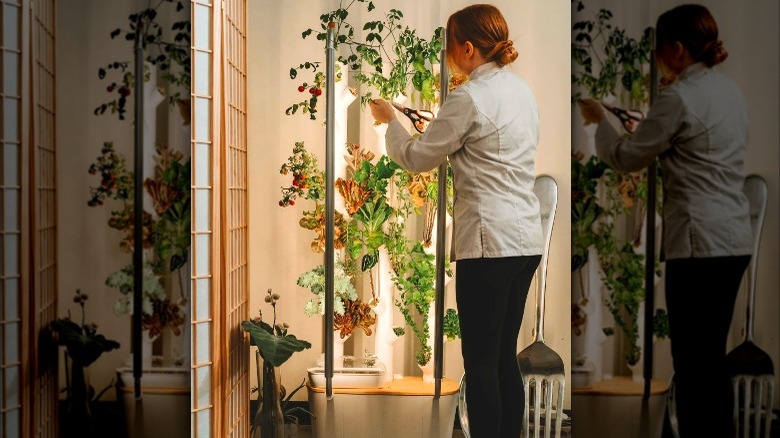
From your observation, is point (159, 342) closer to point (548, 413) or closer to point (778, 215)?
point (548, 413)

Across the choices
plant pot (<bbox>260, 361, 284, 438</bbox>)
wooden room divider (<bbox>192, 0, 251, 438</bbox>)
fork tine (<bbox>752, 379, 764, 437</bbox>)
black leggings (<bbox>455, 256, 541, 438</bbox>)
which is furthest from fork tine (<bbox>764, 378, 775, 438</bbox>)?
wooden room divider (<bbox>192, 0, 251, 438</bbox>)

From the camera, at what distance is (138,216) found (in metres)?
1.91

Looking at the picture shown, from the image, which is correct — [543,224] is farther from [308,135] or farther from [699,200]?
[308,135]

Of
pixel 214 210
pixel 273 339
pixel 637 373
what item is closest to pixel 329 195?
pixel 214 210

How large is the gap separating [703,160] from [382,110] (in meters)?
0.76

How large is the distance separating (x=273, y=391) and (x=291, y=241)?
38 cm

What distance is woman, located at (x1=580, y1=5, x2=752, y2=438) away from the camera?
1651 mm

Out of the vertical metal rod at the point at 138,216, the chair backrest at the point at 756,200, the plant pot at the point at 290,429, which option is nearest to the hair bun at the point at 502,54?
the chair backrest at the point at 756,200

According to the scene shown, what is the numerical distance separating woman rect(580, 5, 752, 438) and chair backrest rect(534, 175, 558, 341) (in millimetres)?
221

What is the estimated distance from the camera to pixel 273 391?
1924mm

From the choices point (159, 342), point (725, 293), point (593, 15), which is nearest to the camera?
point (725, 293)

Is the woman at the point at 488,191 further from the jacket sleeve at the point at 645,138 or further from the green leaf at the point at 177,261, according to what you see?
the green leaf at the point at 177,261

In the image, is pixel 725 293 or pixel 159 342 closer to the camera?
pixel 725 293

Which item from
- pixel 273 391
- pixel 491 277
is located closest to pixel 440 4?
pixel 491 277
